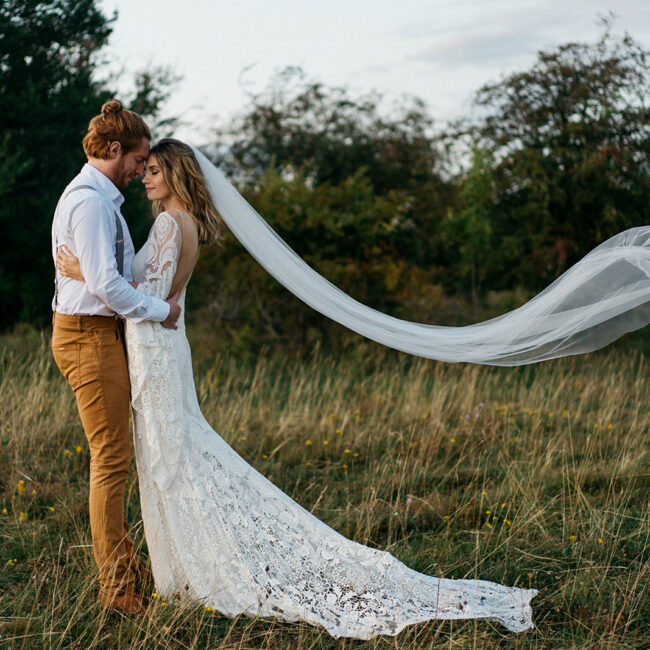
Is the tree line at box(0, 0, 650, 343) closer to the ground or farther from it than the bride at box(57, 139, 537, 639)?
farther from it

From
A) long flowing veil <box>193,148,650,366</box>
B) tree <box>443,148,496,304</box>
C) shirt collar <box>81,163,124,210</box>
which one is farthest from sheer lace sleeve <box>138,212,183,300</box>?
tree <box>443,148,496,304</box>

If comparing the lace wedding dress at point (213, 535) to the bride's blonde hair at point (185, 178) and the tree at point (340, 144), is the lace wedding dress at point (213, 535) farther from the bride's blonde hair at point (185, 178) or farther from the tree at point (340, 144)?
the tree at point (340, 144)

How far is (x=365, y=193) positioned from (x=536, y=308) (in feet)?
22.7

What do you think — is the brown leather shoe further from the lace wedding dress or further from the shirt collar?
the shirt collar

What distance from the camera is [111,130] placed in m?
3.51

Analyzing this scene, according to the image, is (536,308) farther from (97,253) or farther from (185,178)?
(97,253)

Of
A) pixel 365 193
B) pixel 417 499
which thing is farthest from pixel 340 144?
pixel 417 499

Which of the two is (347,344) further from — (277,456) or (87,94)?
(87,94)

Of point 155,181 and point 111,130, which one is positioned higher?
point 111,130

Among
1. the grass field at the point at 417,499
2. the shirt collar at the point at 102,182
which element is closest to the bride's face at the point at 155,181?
the shirt collar at the point at 102,182

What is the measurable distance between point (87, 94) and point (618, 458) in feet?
32.1

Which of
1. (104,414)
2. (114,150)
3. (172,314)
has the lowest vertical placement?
(104,414)

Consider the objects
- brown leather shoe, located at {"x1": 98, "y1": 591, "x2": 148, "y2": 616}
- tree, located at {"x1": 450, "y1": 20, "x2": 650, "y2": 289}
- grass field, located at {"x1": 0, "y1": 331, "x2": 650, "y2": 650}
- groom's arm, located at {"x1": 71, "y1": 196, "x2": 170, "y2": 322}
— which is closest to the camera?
groom's arm, located at {"x1": 71, "y1": 196, "x2": 170, "y2": 322}

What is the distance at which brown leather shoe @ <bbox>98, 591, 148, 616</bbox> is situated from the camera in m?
3.54
